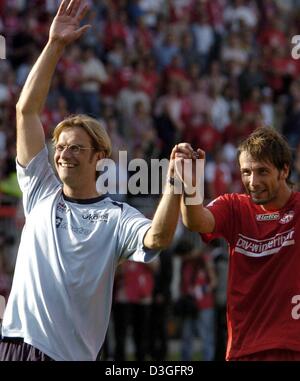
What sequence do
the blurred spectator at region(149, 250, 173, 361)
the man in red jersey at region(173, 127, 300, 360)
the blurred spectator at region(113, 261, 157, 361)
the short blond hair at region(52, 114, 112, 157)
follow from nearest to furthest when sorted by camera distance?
1. the man in red jersey at region(173, 127, 300, 360)
2. the short blond hair at region(52, 114, 112, 157)
3. the blurred spectator at region(113, 261, 157, 361)
4. the blurred spectator at region(149, 250, 173, 361)

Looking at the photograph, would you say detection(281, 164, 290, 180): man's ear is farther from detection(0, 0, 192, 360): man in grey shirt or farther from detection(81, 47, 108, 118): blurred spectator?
detection(81, 47, 108, 118): blurred spectator

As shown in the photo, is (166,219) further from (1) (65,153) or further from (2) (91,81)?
(2) (91,81)

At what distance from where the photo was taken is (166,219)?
520cm

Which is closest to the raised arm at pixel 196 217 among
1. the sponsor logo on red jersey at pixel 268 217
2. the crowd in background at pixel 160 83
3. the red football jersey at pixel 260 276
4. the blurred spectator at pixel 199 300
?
the red football jersey at pixel 260 276

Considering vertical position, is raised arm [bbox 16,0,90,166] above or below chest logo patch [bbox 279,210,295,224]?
above

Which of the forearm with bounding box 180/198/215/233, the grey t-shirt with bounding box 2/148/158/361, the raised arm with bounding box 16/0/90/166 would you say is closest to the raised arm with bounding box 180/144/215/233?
the forearm with bounding box 180/198/215/233

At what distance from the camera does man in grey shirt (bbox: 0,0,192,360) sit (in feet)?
18.1

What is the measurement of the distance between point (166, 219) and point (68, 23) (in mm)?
1442

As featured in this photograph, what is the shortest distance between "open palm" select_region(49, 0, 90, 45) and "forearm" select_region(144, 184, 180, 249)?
3.97 ft

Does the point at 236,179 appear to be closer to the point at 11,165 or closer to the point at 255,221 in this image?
the point at 11,165

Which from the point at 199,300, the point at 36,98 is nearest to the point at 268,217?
the point at 36,98

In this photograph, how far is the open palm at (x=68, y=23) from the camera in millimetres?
5910

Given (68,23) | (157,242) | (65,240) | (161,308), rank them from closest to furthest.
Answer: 1. (157,242)
2. (65,240)
3. (68,23)
4. (161,308)

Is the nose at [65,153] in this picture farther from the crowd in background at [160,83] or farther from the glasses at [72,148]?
the crowd in background at [160,83]
